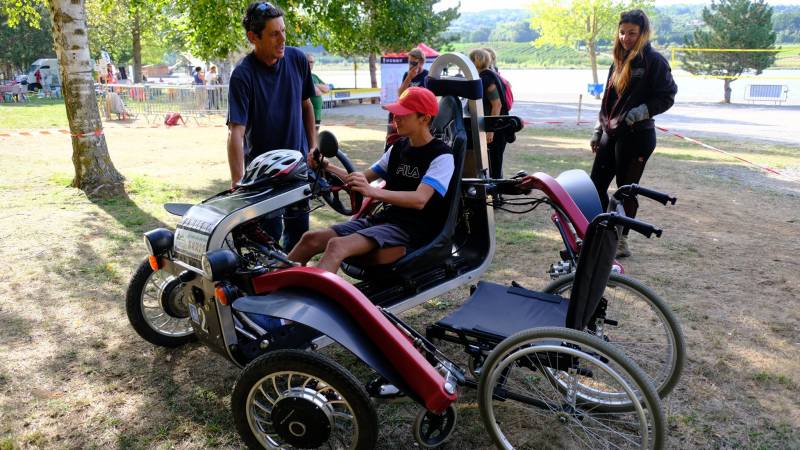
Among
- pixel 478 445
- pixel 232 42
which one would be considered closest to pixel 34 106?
pixel 232 42

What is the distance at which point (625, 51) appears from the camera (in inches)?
186

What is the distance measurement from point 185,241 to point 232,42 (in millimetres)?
6734

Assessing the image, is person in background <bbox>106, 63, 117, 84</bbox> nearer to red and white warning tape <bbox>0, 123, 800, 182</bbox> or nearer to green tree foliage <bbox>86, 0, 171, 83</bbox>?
green tree foliage <bbox>86, 0, 171, 83</bbox>

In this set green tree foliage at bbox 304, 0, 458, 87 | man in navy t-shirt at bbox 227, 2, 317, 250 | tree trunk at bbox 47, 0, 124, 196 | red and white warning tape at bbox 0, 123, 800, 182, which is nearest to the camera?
man in navy t-shirt at bbox 227, 2, 317, 250

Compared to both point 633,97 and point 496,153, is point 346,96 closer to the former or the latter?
point 496,153

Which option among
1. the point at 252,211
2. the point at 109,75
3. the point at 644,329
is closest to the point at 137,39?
the point at 109,75

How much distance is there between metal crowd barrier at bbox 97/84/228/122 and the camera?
672 inches

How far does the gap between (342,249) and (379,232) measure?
254mm

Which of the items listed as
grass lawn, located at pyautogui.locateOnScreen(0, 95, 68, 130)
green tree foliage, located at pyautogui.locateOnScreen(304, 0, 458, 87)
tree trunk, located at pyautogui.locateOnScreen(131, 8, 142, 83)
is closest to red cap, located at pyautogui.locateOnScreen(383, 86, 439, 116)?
green tree foliage, located at pyautogui.locateOnScreen(304, 0, 458, 87)

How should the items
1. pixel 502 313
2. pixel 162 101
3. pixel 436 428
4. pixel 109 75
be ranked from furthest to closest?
pixel 109 75, pixel 162 101, pixel 502 313, pixel 436 428

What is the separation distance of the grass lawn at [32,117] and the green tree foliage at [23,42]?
65.6 feet

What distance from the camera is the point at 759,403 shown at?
10.1ft

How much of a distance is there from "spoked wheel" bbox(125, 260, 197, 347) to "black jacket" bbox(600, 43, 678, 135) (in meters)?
3.56

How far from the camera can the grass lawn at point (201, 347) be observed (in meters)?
2.84
